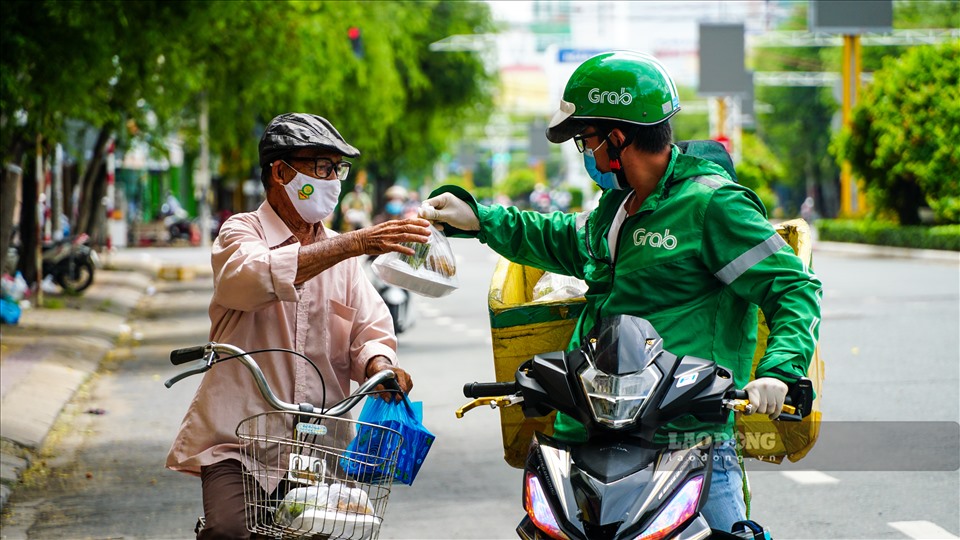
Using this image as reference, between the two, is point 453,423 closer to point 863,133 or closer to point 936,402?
point 936,402

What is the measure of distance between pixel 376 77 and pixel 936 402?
20915 mm

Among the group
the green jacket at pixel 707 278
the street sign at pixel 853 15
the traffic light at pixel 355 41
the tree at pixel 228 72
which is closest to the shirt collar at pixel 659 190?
the green jacket at pixel 707 278

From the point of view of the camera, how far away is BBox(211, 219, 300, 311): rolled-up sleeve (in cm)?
371

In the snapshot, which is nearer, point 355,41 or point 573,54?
point 355,41

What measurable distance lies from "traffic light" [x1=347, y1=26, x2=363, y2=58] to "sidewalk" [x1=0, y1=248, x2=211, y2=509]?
5697mm

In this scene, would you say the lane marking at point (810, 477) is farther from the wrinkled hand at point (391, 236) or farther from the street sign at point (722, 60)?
the street sign at point (722, 60)

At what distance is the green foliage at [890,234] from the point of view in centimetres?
3008

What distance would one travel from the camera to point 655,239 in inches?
136

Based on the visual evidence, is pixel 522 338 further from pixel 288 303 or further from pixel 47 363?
pixel 47 363

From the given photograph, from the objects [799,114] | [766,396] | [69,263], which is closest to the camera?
[766,396]

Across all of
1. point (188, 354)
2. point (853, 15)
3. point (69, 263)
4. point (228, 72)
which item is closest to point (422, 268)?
point (188, 354)

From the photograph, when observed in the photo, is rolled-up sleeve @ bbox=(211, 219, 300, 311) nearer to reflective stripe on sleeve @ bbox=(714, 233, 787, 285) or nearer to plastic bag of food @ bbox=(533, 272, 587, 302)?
plastic bag of food @ bbox=(533, 272, 587, 302)

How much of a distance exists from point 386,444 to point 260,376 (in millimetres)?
362

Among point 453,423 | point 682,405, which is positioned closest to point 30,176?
point 453,423
